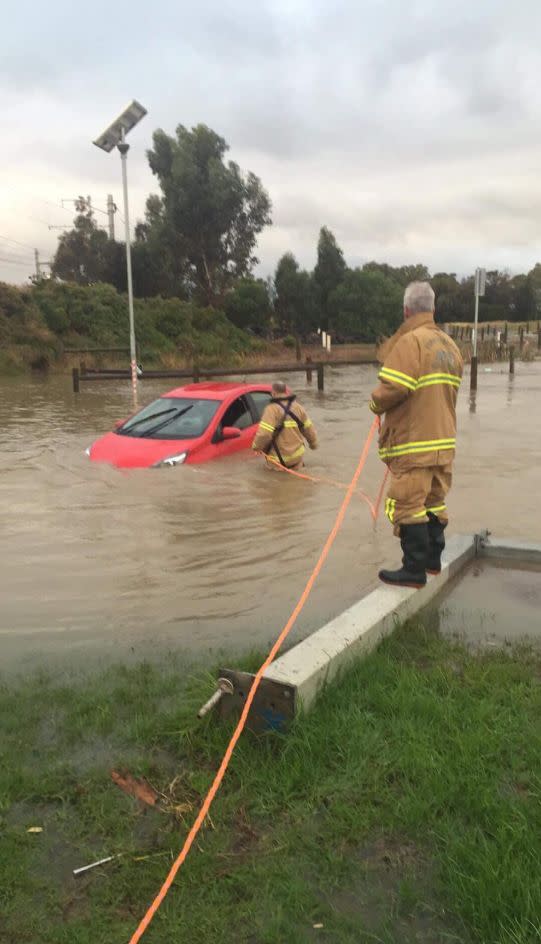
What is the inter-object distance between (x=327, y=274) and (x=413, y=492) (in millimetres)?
54722

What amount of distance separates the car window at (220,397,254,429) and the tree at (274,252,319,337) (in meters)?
45.9

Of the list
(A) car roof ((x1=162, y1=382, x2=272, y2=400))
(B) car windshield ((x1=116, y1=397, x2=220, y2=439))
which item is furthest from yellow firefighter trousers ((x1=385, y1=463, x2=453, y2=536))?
(A) car roof ((x1=162, y1=382, x2=272, y2=400))

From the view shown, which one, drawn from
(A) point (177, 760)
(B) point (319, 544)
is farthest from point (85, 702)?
(B) point (319, 544)

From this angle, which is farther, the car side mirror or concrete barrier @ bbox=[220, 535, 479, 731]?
the car side mirror

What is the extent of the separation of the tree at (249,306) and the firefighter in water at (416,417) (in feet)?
163

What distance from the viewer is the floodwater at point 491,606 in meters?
4.30

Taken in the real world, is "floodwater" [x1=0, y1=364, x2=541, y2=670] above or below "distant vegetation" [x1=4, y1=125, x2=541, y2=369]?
below

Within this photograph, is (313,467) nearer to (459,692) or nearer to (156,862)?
(459,692)

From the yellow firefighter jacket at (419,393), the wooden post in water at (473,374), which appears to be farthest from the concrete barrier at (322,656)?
the wooden post in water at (473,374)

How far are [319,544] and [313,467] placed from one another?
12.8 feet

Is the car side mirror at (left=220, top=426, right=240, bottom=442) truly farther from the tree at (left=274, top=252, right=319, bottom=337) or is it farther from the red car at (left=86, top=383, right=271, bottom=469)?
the tree at (left=274, top=252, right=319, bottom=337)

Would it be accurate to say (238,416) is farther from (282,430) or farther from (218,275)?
(218,275)

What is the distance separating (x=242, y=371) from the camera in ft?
71.8

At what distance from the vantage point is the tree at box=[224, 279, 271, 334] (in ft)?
175
